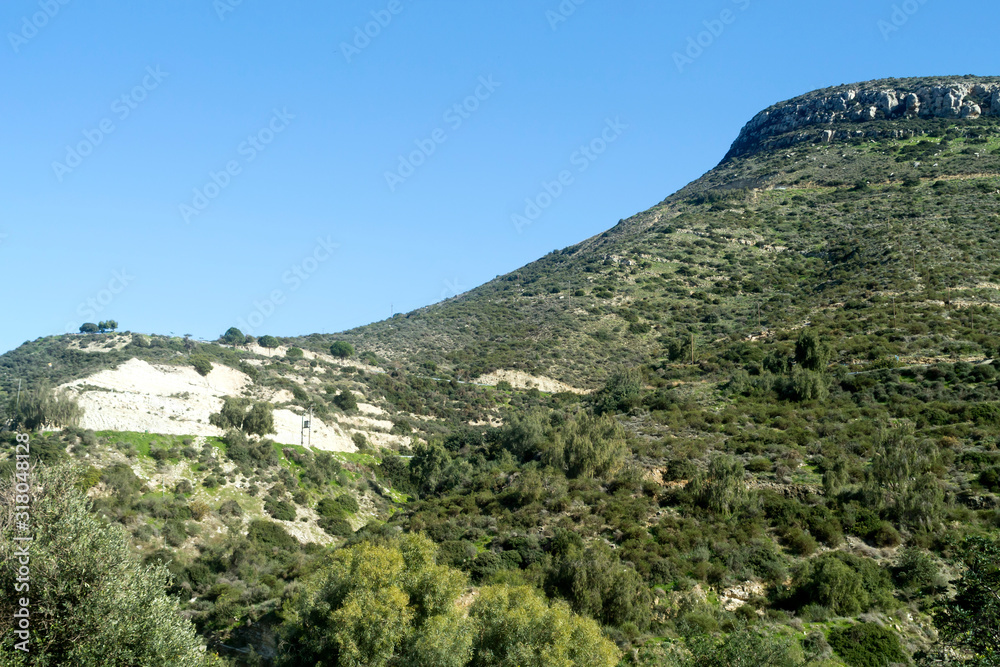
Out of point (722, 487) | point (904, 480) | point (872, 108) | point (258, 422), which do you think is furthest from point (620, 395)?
point (872, 108)

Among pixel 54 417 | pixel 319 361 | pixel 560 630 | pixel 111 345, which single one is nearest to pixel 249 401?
pixel 54 417

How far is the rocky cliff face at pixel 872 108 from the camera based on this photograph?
103m

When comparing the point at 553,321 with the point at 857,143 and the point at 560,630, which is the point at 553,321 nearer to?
the point at 857,143

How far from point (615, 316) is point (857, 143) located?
170 feet

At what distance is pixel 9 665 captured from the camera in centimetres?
1089

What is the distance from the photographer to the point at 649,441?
3669 centimetres

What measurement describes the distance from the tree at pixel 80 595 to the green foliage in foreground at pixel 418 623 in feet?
17.1

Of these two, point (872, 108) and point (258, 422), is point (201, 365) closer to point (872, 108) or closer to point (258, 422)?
point (258, 422)

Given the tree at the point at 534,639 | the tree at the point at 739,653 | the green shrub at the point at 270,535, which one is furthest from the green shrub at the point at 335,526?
the tree at the point at 739,653

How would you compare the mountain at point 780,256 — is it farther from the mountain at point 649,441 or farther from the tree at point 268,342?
the tree at point 268,342

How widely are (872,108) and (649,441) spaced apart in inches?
3729

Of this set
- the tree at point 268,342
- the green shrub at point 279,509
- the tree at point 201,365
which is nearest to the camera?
the green shrub at point 279,509

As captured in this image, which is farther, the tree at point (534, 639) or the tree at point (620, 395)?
the tree at point (620, 395)

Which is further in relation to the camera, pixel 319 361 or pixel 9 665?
pixel 319 361
